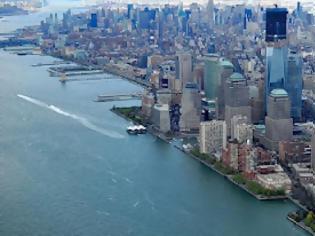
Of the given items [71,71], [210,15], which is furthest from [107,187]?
[210,15]

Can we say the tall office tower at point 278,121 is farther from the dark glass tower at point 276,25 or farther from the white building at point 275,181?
the dark glass tower at point 276,25

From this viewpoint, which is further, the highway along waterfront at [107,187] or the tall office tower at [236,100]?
the tall office tower at [236,100]

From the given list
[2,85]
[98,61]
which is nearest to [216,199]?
[2,85]

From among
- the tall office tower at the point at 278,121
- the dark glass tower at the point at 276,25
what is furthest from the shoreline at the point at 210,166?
the dark glass tower at the point at 276,25

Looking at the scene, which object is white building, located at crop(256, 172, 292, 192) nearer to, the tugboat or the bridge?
the tugboat

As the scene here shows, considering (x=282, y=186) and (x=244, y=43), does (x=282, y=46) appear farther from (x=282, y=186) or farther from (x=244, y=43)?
(x=244, y=43)

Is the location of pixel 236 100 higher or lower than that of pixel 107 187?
higher

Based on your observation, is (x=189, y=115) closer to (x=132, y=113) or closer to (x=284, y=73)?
(x=132, y=113)
